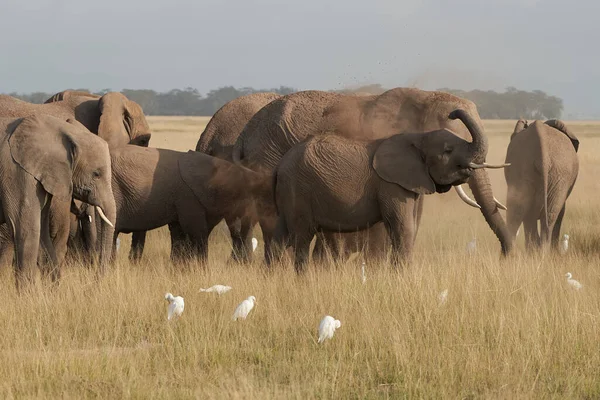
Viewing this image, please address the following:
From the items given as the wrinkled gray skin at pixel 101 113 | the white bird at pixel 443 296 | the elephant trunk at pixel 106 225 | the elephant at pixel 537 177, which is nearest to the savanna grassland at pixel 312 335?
the white bird at pixel 443 296

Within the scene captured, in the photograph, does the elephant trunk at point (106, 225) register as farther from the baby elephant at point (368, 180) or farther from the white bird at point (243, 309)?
the white bird at point (243, 309)

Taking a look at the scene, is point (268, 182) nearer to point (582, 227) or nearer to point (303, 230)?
point (303, 230)

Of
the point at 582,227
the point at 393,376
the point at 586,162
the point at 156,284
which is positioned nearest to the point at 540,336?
the point at 393,376

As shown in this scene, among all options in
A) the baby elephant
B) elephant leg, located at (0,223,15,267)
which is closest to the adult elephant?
the baby elephant

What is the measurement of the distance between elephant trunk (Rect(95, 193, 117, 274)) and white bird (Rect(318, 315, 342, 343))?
10.1ft

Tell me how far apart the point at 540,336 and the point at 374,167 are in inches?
128

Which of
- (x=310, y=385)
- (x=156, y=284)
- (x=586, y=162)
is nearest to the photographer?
(x=310, y=385)

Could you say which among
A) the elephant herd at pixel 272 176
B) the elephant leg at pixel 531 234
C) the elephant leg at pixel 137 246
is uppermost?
the elephant herd at pixel 272 176

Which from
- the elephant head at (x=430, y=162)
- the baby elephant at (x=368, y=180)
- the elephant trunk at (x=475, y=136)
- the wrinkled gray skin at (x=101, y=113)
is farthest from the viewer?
the wrinkled gray skin at (x=101, y=113)

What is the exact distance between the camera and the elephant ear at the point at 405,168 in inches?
438

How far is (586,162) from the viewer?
32625mm

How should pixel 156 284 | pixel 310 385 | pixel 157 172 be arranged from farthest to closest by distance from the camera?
pixel 157 172
pixel 156 284
pixel 310 385

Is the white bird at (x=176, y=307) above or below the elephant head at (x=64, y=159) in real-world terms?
below

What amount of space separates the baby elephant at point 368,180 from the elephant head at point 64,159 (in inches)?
74.3
